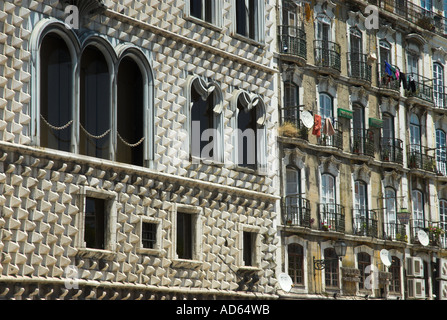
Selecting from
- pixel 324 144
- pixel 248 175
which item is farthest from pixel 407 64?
pixel 248 175

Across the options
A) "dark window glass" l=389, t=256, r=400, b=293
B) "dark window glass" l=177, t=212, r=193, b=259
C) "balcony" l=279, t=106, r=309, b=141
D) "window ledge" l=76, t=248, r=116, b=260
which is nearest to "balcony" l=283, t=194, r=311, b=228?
"balcony" l=279, t=106, r=309, b=141

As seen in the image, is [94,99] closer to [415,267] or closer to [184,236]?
[184,236]

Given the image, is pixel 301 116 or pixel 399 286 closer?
pixel 301 116

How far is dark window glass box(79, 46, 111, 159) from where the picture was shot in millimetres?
25391

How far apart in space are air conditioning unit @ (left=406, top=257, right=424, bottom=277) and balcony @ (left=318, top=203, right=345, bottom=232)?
5234 millimetres

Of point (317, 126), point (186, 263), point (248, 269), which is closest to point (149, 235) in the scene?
point (186, 263)

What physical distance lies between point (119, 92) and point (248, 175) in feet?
19.3

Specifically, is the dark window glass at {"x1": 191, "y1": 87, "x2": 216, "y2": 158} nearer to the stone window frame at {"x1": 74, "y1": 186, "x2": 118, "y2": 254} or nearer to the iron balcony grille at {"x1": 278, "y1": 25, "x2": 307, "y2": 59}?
the stone window frame at {"x1": 74, "y1": 186, "x2": 118, "y2": 254}

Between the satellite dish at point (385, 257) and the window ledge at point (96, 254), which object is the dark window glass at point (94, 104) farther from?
the satellite dish at point (385, 257)

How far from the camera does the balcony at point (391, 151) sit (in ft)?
128

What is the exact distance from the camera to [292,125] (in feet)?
110

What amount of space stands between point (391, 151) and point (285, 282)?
10255 mm

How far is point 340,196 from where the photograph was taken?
36.2 m

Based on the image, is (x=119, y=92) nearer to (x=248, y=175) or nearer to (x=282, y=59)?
(x=248, y=175)
